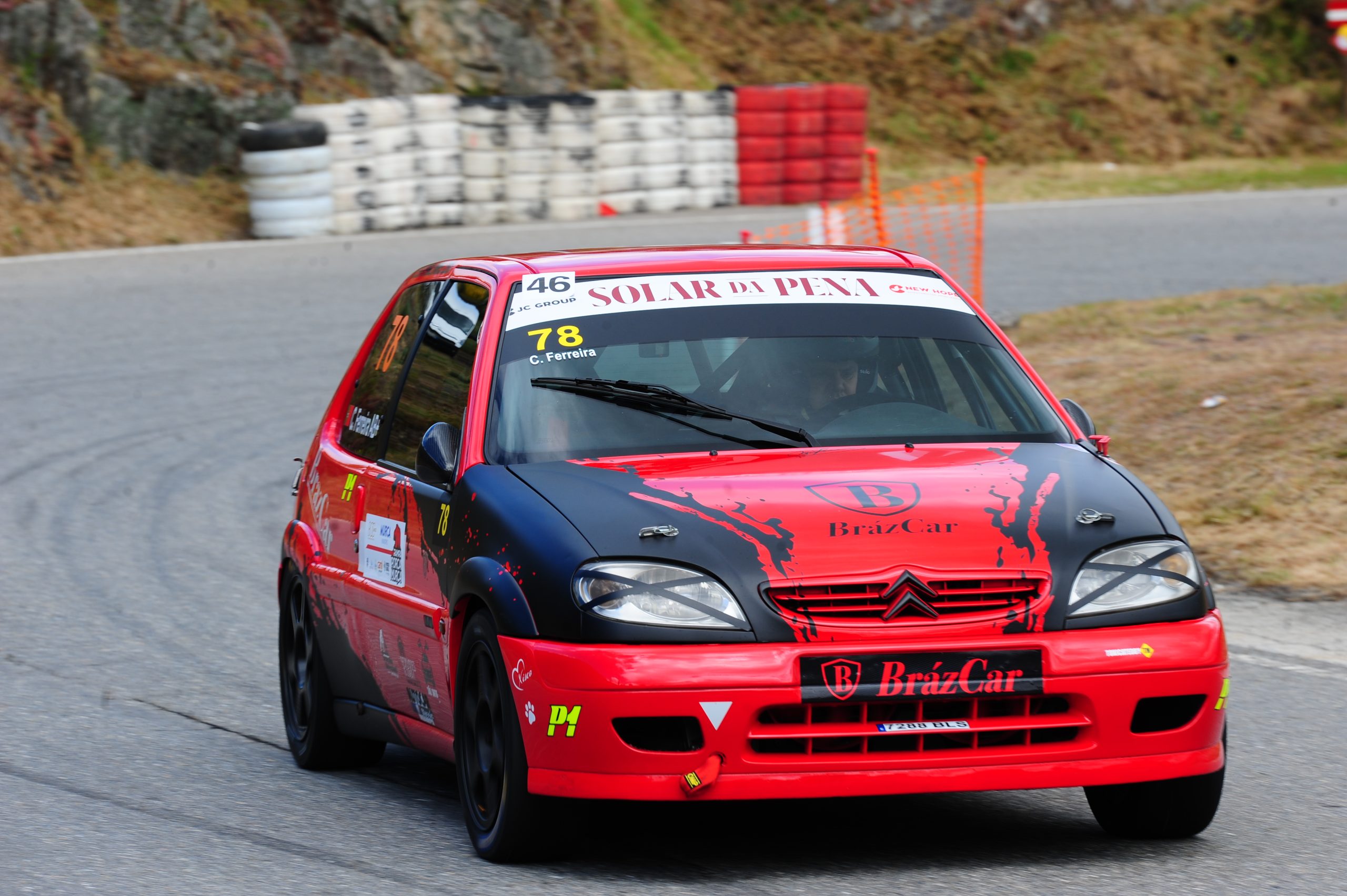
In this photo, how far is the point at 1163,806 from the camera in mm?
5219

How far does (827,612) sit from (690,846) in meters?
0.84

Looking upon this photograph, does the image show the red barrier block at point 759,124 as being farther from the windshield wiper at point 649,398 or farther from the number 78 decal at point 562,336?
the windshield wiper at point 649,398

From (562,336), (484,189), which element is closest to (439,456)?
(562,336)

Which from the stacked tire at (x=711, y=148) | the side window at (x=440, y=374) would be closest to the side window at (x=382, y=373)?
the side window at (x=440, y=374)

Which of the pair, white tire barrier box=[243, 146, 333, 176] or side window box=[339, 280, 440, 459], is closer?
side window box=[339, 280, 440, 459]

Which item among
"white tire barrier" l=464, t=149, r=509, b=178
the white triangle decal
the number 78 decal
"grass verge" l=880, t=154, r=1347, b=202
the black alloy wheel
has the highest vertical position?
the number 78 decal

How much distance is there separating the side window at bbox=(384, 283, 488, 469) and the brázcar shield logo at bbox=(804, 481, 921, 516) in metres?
1.19

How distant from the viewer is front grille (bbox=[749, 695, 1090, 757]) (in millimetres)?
4762

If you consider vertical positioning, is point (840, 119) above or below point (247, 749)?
below

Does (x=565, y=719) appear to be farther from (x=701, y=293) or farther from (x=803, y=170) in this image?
(x=803, y=170)

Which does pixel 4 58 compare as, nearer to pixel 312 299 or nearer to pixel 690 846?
pixel 312 299

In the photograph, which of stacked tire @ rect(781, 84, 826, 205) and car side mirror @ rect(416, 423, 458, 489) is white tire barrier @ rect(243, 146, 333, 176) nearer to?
stacked tire @ rect(781, 84, 826, 205)

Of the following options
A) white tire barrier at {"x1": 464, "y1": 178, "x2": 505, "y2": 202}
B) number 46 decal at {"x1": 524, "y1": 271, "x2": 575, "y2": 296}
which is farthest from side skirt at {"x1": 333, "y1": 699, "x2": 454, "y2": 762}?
white tire barrier at {"x1": 464, "y1": 178, "x2": 505, "y2": 202}

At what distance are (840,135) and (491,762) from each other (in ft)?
84.1
